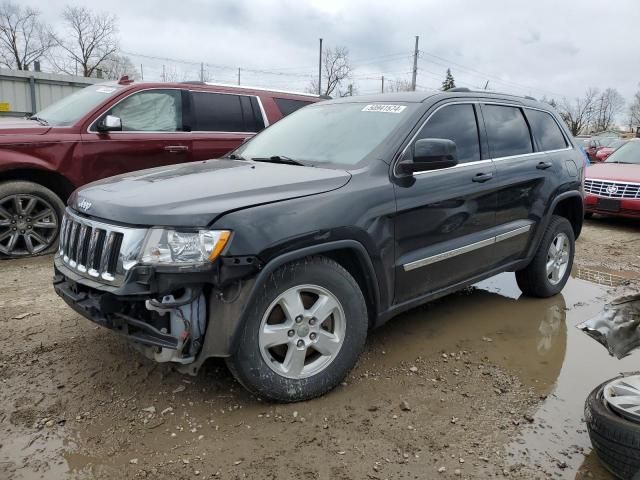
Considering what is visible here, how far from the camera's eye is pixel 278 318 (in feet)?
9.26

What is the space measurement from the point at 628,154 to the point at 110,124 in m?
9.70

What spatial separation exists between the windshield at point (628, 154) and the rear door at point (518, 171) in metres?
6.73

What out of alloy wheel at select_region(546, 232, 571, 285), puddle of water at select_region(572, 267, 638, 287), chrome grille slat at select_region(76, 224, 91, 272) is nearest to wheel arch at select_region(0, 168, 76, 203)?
chrome grille slat at select_region(76, 224, 91, 272)

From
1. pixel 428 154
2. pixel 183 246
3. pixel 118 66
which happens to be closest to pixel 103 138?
pixel 183 246

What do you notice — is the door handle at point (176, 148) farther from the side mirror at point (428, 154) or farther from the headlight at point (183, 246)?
the headlight at point (183, 246)

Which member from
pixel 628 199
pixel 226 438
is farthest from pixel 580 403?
pixel 628 199

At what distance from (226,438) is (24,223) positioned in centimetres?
400

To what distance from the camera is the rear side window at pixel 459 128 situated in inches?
145

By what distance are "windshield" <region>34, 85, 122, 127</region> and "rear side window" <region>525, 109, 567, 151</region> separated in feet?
14.7

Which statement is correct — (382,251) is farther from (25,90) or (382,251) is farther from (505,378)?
(25,90)

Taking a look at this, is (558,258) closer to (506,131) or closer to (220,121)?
(506,131)

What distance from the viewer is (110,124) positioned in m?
5.66

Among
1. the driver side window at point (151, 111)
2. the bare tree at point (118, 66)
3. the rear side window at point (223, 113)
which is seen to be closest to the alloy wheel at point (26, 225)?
the driver side window at point (151, 111)

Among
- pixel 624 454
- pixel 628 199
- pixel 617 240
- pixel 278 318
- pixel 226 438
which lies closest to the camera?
pixel 624 454
